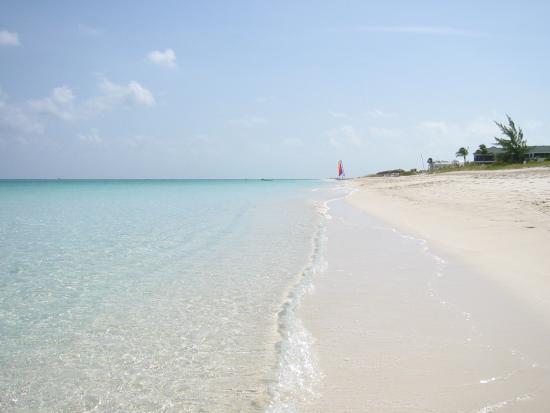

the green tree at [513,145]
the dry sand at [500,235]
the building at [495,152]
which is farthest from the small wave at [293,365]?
the building at [495,152]

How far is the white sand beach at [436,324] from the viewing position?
2.86 meters

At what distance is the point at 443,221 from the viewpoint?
39.2 ft

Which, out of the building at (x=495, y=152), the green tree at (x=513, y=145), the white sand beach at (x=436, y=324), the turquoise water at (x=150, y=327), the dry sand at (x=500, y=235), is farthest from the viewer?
the building at (x=495, y=152)

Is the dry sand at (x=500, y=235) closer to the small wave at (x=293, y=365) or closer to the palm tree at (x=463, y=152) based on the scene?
the small wave at (x=293, y=365)

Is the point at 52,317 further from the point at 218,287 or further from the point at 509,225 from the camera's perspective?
the point at 509,225

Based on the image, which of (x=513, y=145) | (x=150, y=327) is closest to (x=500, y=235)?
(x=150, y=327)

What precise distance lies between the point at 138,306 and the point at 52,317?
3.15ft

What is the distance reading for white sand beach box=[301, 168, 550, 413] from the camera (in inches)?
112

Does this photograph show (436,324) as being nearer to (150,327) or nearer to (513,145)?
(150,327)

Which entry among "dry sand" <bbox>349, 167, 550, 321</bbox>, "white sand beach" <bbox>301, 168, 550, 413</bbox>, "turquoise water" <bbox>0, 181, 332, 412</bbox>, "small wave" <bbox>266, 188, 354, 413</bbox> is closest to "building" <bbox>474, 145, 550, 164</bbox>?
"dry sand" <bbox>349, 167, 550, 321</bbox>

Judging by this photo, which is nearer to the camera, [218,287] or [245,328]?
[245,328]

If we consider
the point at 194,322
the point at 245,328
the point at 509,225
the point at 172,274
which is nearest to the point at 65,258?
the point at 172,274

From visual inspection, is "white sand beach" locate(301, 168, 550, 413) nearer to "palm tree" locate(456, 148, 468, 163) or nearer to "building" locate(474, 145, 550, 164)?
"building" locate(474, 145, 550, 164)

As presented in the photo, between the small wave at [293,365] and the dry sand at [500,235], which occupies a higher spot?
the dry sand at [500,235]
